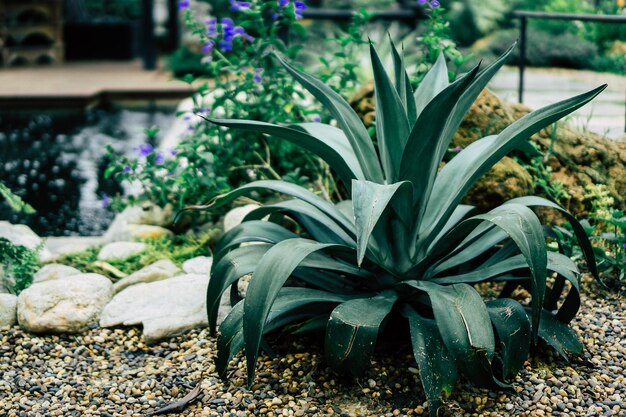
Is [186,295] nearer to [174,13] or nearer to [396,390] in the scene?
[396,390]

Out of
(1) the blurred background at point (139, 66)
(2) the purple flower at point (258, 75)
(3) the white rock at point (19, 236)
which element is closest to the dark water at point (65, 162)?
(1) the blurred background at point (139, 66)

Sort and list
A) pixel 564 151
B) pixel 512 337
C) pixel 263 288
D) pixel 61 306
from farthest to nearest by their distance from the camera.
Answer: pixel 564 151 < pixel 61 306 < pixel 512 337 < pixel 263 288

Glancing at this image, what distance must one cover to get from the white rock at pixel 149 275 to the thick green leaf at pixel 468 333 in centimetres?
151

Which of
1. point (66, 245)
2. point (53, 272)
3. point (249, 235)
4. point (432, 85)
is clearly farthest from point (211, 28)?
point (249, 235)

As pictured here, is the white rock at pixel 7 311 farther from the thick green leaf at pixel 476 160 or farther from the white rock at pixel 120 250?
the thick green leaf at pixel 476 160

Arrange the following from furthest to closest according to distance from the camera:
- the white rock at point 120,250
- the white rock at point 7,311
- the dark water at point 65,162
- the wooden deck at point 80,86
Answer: the wooden deck at point 80,86
the dark water at point 65,162
the white rock at point 120,250
the white rock at point 7,311

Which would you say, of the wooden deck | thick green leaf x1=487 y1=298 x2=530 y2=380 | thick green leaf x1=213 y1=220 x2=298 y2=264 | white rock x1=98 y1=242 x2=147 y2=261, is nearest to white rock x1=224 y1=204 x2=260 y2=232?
white rock x1=98 y1=242 x2=147 y2=261

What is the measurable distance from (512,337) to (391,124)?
0.79m

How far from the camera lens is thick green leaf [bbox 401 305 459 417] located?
2176 millimetres

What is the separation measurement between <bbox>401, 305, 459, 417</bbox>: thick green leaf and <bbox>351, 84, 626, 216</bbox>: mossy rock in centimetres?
120

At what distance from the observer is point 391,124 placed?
8.25ft

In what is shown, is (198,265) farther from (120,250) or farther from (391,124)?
(391,124)

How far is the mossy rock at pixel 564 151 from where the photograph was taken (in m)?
3.63

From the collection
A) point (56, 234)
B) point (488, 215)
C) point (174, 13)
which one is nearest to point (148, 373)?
point (488, 215)
